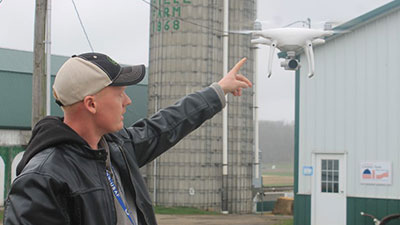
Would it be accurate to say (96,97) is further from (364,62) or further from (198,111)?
(364,62)

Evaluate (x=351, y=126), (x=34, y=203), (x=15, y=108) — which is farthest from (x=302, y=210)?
(x=15, y=108)

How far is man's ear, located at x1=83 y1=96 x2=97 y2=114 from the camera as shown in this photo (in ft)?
8.02

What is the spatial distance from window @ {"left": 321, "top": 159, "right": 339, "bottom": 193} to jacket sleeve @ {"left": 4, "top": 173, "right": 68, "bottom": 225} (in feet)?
42.8

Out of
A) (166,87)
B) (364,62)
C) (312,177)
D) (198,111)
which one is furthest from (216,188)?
(198,111)

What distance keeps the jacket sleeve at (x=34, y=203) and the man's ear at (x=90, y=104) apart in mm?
349

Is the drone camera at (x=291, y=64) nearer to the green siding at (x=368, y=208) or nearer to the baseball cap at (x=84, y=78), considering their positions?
the green siding at (x=368, y=208)

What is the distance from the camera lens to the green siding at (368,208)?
13.8 meters

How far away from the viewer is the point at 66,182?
89.7 inches

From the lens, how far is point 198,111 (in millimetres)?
3232

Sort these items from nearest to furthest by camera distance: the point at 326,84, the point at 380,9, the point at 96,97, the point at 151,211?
the point at 96,97
the point at 151,211
the point at 380,9
the point at 326,84

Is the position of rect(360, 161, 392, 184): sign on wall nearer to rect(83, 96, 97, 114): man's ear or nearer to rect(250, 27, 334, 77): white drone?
rect(250, 27, 334, 77): white drone

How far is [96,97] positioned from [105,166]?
0.91 ft

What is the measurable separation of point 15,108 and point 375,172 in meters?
16.0

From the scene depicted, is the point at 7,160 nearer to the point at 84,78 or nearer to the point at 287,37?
the point at 287,37
